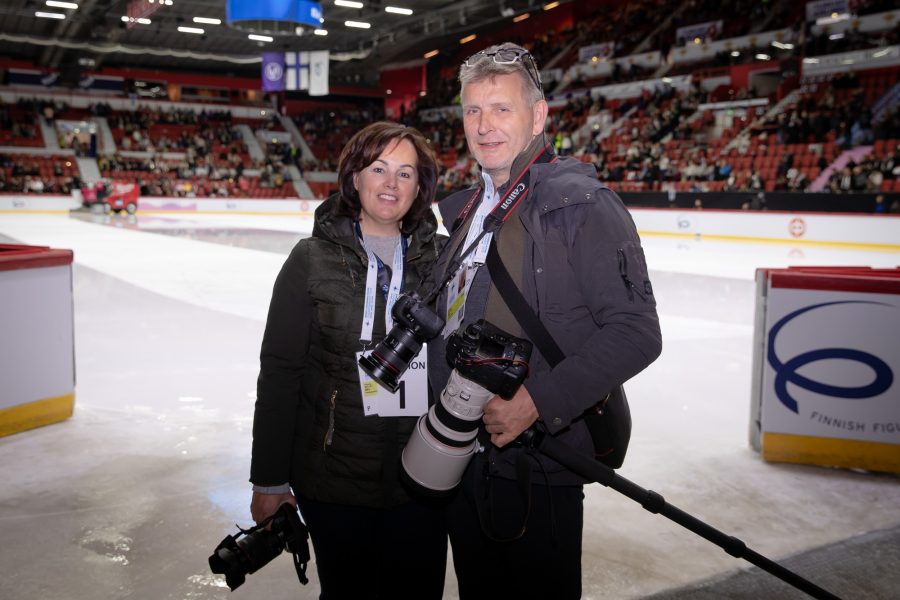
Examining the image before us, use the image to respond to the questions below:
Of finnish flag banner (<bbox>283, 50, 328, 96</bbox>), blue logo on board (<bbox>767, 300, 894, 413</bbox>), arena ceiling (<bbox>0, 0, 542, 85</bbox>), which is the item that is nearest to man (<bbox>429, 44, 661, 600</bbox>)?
blue logo on board (<bbox>767, 300, 894, 413</bbox>)

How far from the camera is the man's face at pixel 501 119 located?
5.41ft

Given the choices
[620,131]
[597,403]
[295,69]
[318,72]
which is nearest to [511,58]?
[597,403]

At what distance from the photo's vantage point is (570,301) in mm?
1524

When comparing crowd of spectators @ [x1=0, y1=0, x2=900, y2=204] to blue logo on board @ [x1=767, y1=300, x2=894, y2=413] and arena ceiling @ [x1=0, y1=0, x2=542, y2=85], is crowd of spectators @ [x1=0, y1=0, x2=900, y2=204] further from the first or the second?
blue logo on board @ [x1=767, y1=300, x2=894, y2=413]

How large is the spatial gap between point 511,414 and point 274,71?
19.7 metres

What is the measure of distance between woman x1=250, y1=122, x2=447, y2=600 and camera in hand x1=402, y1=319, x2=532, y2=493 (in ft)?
1.14

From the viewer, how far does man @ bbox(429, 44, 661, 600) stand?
1.45 metres

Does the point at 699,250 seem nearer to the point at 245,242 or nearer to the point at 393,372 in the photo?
the point at 245,242

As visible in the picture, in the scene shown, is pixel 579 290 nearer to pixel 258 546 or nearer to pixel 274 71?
pixel 258 546

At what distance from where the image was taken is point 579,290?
152cm

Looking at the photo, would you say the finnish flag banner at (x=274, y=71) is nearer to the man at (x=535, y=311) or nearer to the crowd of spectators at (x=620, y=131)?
the crowd of spectators at (x=620, y=131)

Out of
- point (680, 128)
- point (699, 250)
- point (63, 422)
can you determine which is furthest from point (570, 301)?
point (680, 128)

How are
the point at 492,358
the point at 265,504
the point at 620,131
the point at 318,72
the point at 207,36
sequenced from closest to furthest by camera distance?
1. the point at 492,358
2. the point at 265,504
3. the point at 318,72
4. the point at 620,131
5. the point at 207,36

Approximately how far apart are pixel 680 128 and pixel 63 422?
21573 millimetres
